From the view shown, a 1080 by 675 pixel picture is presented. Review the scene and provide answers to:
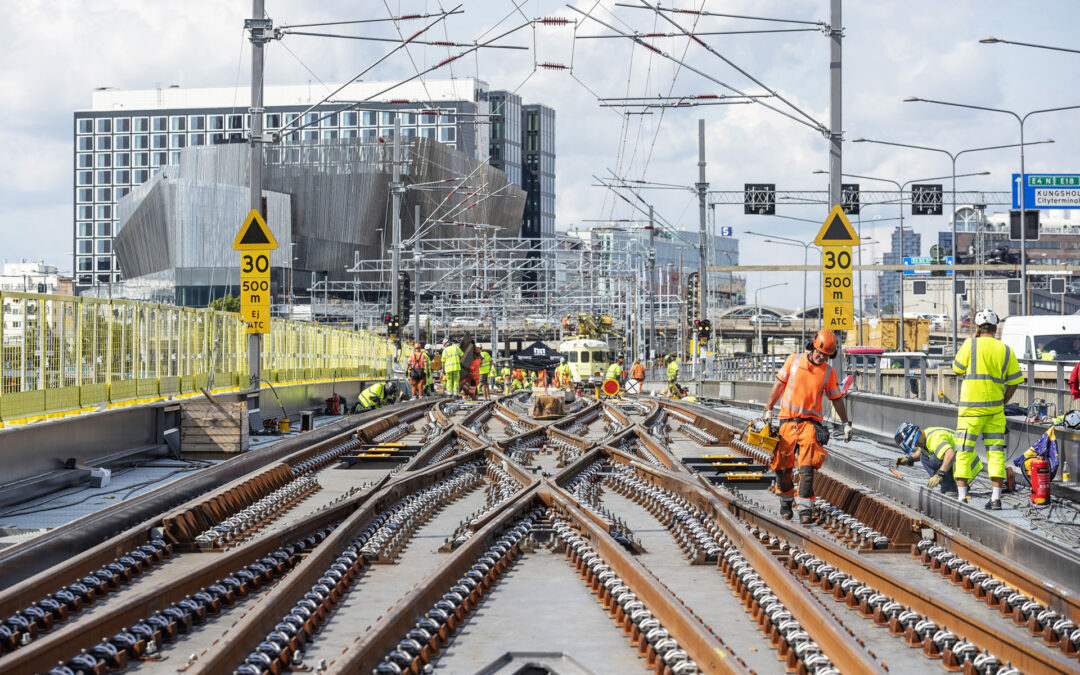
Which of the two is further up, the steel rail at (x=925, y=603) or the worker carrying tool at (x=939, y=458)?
the worker carrying tool at (x=939, y=458)

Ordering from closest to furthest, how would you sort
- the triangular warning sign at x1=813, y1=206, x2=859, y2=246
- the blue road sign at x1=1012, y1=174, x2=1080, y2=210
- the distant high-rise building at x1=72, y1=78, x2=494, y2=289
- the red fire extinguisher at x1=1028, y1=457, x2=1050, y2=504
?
A: the red fire extinguisher at x1=1028, y1=457, x2=1050, y2=504 < the triangular warning sign at x1=813, y1=206, x2=859, y2=246 < the blue road sign at x1=1012, y1=174, x2=1080, y2=210 < the distant high-rise building at x1=72, y1=78, x2=494, y2=289

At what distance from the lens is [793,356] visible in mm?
10859

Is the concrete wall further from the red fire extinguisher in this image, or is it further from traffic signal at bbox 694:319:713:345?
traffic signal at bbox 694:319:713:345

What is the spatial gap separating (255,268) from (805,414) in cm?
1095

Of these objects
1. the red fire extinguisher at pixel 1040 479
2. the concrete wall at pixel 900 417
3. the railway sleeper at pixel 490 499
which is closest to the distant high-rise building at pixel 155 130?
the concrete wall at pixel 900 417

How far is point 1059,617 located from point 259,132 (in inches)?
637

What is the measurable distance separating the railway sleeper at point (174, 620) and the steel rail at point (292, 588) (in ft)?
1.12

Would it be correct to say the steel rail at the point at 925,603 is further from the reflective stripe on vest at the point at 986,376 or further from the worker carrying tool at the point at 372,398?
the worker carrying tool at the point at 372,398

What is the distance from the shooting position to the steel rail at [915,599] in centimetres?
591

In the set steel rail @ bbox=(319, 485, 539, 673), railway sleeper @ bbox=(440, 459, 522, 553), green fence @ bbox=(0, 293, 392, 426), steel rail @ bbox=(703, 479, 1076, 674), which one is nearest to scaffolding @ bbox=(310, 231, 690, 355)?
green fence @ bbox=(0, 293, 392, 426)

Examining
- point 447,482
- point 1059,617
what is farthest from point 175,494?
Answer: point 1059,617

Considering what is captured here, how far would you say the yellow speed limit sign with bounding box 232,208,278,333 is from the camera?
19219 mm

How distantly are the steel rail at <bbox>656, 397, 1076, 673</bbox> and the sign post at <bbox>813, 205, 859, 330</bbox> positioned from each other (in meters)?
7.50

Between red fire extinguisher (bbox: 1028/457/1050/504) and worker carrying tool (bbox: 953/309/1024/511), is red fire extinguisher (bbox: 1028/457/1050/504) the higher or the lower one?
the lower one
